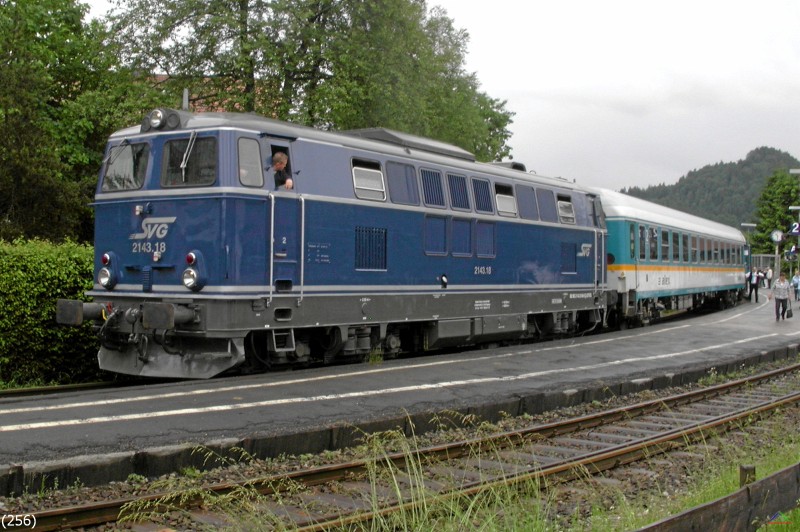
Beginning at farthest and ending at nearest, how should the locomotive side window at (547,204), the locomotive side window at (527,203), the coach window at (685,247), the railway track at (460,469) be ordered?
the coach window at (685,247), the locomotive side window at (547,204), the locomotive side window at (527,203), the railway track at (460,469)

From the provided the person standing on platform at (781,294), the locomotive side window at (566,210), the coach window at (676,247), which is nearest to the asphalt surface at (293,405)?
the locomotive side window at (566,210)

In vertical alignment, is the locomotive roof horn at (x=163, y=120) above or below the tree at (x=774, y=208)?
below

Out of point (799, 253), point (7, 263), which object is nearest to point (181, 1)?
point (7, 263)

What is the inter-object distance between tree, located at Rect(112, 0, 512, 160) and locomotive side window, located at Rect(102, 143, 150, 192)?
1217cm

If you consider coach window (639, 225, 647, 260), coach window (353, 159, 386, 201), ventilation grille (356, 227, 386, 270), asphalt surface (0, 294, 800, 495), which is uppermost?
coach window (353, 159, 386, 201)

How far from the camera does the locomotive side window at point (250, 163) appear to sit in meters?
11.4

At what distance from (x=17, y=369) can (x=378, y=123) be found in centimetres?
1641

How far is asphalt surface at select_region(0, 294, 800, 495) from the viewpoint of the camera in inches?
286

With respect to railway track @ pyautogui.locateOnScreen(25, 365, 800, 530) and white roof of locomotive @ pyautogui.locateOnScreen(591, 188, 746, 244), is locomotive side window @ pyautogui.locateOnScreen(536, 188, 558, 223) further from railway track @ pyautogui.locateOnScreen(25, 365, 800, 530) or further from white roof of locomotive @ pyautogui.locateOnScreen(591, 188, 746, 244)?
railway track @ pyautogui.locateOnScreen(25, 365, 800, 530)

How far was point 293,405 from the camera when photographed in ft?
32.2

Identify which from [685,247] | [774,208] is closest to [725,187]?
[774,208]

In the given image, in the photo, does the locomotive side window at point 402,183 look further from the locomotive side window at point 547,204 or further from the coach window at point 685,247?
the coach window at point 685,247

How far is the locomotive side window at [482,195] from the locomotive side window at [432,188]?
1.12 metres

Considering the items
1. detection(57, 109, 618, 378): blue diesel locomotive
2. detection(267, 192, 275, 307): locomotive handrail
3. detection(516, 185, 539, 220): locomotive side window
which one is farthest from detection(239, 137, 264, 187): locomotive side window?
detection(516, 185, 539, 220): locomotive side window
